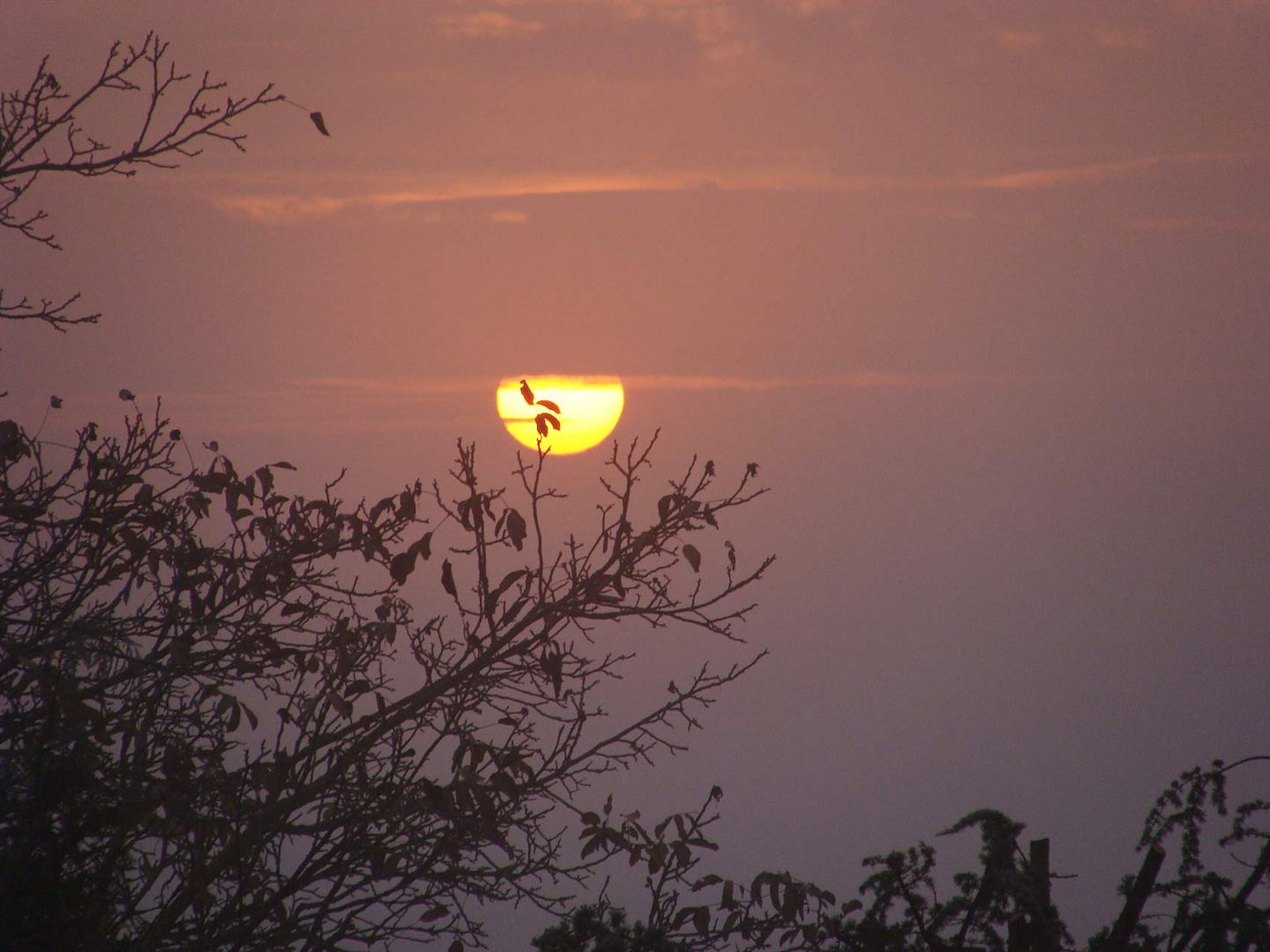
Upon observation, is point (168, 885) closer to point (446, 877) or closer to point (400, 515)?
point (446, 877)

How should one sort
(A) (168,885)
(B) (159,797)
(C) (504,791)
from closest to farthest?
(B) (159,797), (C) (504,791), (A) (168,885)

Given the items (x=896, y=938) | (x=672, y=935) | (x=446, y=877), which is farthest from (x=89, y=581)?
(x=896, y=938)

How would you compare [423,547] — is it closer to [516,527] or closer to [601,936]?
[516,527]

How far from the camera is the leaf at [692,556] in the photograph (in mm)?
7137

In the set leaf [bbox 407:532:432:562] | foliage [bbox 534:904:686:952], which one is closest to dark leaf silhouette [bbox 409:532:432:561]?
leaf [bbox 407:532:432:562]

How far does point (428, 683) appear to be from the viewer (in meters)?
7.30

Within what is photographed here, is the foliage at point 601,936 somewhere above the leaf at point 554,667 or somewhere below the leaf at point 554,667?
below

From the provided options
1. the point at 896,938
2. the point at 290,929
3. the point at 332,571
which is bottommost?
the point at 290,929

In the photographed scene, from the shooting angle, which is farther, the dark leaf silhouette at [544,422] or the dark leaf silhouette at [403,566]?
the dark leaf silhouette at [544,422]

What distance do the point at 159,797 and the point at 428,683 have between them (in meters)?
1.73

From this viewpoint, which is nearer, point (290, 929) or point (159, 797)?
point (159, 797)

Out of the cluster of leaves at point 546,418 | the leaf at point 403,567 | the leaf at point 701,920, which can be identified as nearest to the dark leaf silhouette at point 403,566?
the leaf at point 403,567

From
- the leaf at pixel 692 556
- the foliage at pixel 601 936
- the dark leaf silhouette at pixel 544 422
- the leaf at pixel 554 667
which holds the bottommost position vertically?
the foliage at pixel 601 936

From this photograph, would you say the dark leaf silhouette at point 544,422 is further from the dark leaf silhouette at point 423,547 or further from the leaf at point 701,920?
the leaf at point 701,920
